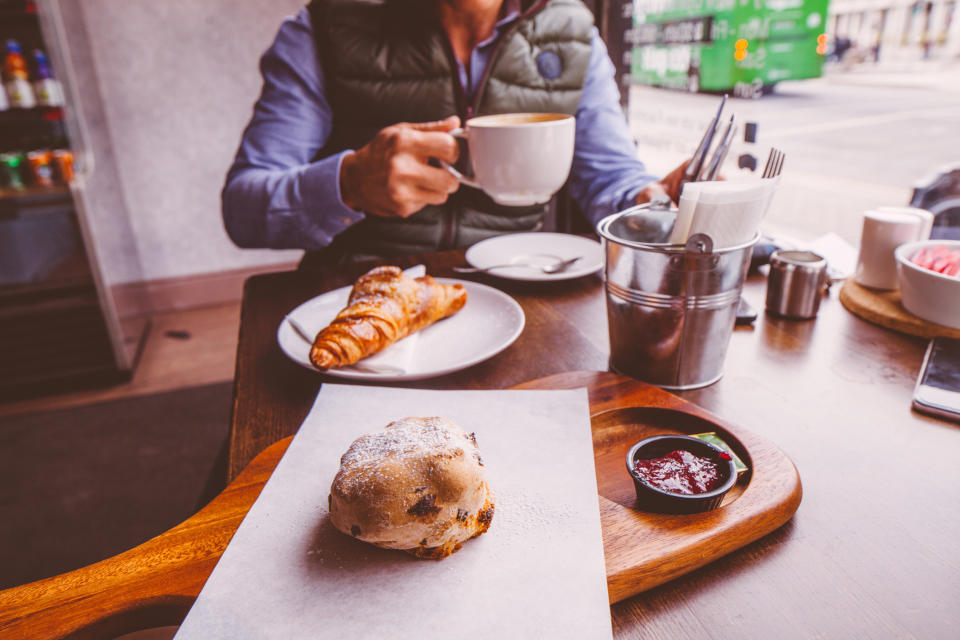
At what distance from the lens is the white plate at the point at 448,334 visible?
895 mm

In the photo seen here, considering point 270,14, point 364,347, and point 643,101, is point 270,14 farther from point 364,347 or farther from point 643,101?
point 364,347

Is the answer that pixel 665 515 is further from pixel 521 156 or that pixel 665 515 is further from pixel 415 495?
pixel 521 156

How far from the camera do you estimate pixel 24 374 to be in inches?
111

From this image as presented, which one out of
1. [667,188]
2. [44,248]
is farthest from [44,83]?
[667,188]

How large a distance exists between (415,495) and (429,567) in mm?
70

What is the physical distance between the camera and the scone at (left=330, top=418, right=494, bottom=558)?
57 centimetres

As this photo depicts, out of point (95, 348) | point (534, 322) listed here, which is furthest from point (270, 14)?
point (534, 322)

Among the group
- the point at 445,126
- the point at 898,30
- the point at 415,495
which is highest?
the point at 898,30

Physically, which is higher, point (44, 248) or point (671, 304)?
point (671, 304)

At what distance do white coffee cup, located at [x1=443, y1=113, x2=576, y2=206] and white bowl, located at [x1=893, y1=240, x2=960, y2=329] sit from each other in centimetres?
61

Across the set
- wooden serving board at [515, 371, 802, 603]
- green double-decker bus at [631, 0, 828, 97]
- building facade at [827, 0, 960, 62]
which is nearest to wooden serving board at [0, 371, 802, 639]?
wooden serving board at [515, 371, 802, 603]

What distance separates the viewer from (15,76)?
2682 millimetres

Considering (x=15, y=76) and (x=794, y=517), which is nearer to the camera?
(x=794, y=517)

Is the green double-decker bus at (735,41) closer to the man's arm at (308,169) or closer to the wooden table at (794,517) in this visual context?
the man's arm at (308,169)
